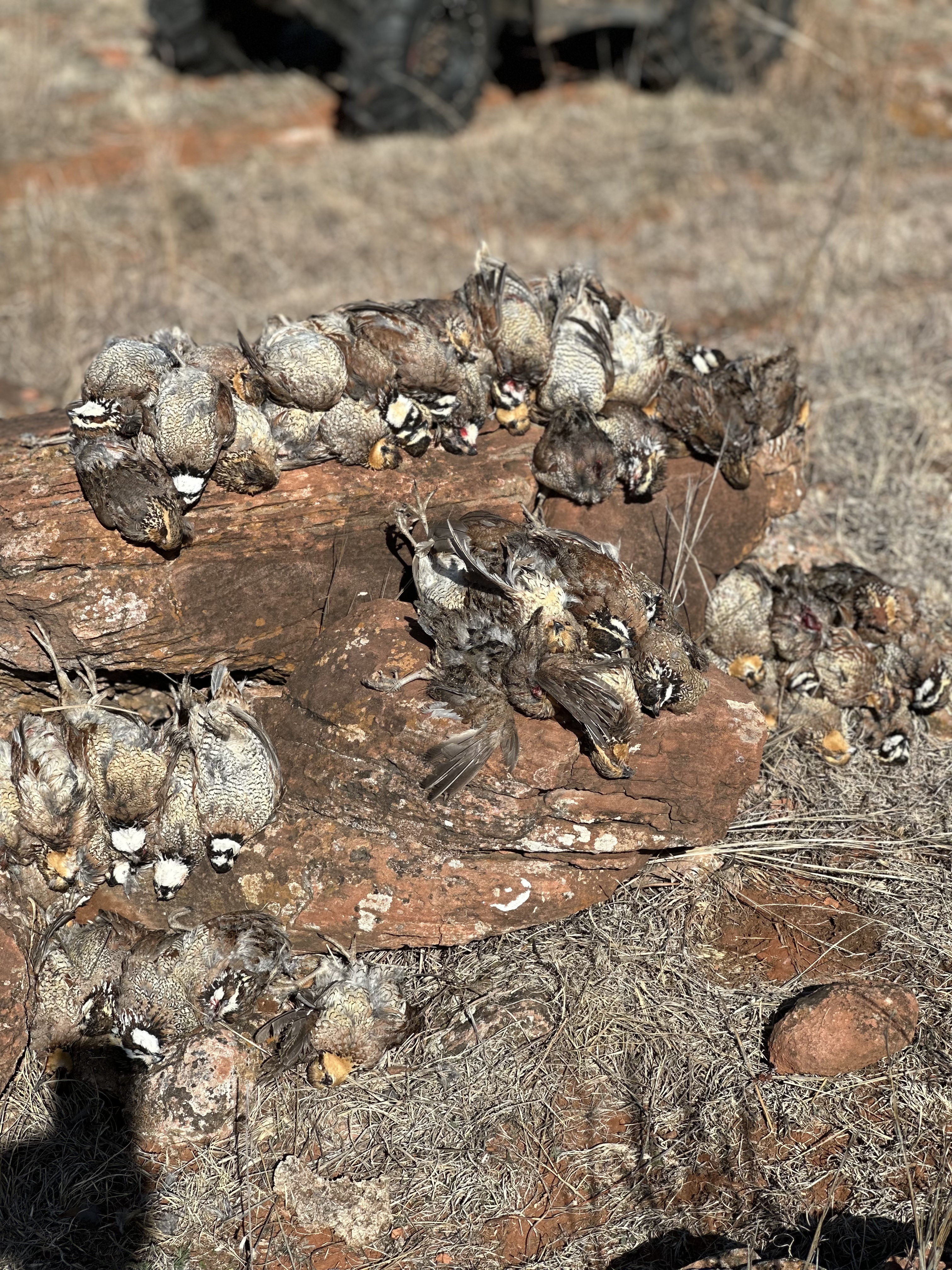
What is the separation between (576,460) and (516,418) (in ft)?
1.31

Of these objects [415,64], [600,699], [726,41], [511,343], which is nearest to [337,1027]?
[600,699]

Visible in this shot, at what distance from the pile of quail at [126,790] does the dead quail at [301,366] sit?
1.26m

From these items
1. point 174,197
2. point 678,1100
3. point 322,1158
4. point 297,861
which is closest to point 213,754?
point 297,861

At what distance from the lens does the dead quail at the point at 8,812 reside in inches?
161

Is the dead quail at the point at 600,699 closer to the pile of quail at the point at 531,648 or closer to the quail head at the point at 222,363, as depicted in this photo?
the pile of quail at the point at 531,648

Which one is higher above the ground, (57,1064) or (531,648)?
(531,648)

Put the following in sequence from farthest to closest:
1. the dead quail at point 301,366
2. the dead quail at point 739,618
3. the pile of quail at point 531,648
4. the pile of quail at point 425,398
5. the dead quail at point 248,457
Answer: the dead quail at point 739,618 → the dead quail at point 301,366 → the dead quail at point 248,457 → the pile of quail at point 425,398 → the pile of quail at point 531,648

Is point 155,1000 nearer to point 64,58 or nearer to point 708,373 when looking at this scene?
point 708,373

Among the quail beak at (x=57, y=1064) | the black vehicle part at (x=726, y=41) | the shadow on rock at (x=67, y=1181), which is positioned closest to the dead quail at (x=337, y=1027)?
the shadow on rock at (x=67, y=1181)

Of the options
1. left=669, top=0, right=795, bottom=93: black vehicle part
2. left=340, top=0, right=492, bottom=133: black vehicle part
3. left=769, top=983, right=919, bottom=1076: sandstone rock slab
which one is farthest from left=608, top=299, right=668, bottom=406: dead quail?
left=669, top=0, right=795, bottom=93: black vehicle part

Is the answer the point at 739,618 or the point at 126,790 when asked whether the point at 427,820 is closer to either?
the point at 126,790

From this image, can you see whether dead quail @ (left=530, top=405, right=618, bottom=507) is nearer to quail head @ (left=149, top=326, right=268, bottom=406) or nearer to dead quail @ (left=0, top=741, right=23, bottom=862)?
quail head @ (left=149, top=326, right=268, bottom=406)

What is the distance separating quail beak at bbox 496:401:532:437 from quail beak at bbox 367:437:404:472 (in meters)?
0.54

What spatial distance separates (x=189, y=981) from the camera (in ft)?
13.5
